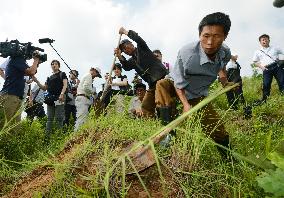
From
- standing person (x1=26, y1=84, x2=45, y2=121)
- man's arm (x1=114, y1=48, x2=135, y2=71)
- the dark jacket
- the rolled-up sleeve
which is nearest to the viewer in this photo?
the rolled-up sleeve

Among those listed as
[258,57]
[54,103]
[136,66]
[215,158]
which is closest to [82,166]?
[215,158]

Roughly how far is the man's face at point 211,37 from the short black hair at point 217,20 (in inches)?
1.3

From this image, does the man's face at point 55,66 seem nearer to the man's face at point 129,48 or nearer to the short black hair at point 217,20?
the man's face at point 129,48

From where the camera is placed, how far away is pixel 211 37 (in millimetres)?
3633

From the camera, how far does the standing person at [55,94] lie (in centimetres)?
793

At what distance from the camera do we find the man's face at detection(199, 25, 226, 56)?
3611 millimetres

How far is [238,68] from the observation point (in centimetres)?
969

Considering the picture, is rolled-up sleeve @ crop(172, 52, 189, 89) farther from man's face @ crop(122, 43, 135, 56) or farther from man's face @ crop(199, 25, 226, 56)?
man's face @ crop(122, 43, 135, 56)

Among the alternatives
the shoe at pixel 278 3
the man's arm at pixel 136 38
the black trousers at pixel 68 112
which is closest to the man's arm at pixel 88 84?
the black trousers at pixel 68 112

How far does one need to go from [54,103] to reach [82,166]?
485 cm

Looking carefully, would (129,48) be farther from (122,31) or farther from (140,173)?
(140,173)

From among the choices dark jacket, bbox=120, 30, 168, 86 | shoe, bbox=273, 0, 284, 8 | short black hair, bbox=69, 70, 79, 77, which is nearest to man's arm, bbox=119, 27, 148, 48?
dark jacket, bbox=120, 30, 168, 86

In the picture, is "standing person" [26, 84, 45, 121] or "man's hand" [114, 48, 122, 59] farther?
"standing person" [26, 84, 45, 121]

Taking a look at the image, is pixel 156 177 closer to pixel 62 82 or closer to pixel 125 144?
pixel 125 144
